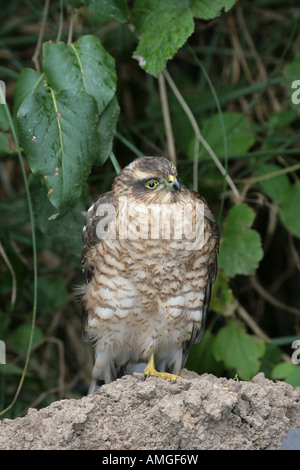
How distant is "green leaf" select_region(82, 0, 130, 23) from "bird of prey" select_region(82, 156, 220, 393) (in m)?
0.78

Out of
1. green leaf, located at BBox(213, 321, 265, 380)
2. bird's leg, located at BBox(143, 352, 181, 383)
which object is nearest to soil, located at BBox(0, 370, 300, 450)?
bird's leg, located at BBox(143, 352, 181, 383)

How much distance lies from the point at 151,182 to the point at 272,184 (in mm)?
1520

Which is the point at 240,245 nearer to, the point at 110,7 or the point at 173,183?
the point at 173,183

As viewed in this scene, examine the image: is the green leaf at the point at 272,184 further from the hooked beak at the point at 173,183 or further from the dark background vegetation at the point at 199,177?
the hooked beak at the point at 173,183

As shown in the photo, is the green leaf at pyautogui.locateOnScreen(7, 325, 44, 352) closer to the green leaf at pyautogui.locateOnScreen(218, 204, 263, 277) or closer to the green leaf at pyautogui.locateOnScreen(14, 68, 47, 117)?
the green leaf at pyautogui.locateOnScreen(218, 204, 263, 277)

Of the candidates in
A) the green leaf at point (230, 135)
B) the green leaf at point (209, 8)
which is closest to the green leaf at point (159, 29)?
Answer: the green leaf at point (209, 8)

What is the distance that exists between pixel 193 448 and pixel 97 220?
4.45 feet

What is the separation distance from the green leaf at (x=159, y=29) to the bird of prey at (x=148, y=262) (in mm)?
533

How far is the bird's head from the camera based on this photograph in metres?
3.25

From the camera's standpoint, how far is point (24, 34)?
574cm
